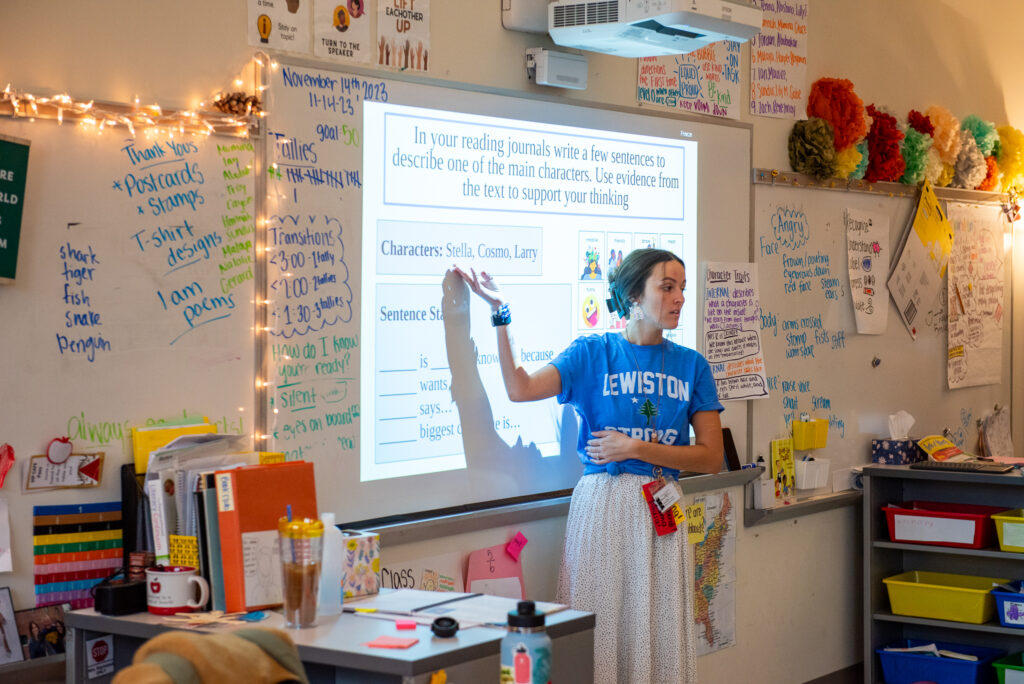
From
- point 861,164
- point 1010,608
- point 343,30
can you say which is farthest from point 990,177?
point 343,30

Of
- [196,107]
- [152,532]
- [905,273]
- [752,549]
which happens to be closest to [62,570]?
[152,532]

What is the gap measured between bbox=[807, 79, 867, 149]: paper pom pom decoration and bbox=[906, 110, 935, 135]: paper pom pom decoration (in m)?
0.55

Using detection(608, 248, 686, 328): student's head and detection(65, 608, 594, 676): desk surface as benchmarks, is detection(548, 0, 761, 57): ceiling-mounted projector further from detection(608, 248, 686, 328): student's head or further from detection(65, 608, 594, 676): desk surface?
detection(65, 608, 594, 676): desk surface

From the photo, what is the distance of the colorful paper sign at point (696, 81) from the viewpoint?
150 inches

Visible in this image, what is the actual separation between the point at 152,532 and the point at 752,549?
8.30ft

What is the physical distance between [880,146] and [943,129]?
1.77ft

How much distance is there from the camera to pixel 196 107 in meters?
2.63

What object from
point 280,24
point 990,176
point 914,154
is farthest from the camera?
point 990,176

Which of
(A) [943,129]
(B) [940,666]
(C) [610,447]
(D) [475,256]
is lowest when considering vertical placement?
(B) [940,666]

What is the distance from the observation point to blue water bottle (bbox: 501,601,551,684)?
199 cm

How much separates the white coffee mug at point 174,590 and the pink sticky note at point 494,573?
1083 mm

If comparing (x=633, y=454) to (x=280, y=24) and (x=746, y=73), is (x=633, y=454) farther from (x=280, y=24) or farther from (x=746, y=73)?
(x=746, y=73)

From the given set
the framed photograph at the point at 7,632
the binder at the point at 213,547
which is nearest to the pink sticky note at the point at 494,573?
the binder at the point at 213,547

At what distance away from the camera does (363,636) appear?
214 cm
